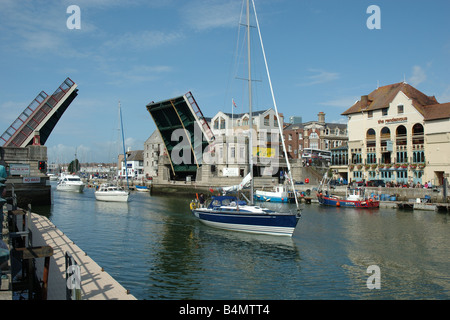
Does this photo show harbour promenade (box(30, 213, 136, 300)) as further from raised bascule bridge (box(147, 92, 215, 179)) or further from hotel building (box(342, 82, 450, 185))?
hotel building (box(342, 82, 450, 185))

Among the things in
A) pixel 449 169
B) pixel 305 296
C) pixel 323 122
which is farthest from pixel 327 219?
pixel 323 122

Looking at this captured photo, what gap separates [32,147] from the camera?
116ft

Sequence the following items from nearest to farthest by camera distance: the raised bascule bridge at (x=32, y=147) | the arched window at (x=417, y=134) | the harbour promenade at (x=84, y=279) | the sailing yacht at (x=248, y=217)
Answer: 1. the harbour promenade at (x=84, y=279)
2. the sailing yacht at (x=248, y=217)
3. the raised bascule bridge at (x=32, y=147)
4. the arched window at (x=417, y=134)

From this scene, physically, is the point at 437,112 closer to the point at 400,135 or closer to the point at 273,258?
the point at 400,135

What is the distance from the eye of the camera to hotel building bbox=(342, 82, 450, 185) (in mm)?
46625

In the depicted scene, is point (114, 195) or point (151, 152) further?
point (151, 152)

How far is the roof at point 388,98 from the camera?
50.7 m

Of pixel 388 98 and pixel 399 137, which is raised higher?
pixel 388 98

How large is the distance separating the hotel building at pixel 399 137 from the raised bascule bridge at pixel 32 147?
4082 cm

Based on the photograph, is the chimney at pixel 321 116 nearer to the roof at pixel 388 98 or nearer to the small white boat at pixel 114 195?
the roof at pixel 388 98

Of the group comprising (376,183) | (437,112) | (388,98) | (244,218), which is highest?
(388,98)

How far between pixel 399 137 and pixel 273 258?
4062 cm

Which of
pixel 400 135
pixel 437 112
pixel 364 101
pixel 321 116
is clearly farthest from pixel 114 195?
pixel 321 116

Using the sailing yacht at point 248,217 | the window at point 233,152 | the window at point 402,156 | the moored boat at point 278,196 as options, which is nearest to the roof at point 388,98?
the window at point 402,156
